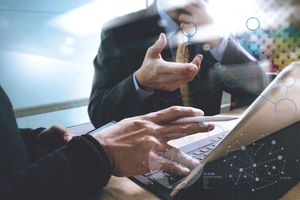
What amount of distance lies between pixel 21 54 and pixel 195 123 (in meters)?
0.38

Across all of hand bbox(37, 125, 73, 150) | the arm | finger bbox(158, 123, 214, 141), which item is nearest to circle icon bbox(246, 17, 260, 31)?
the arm

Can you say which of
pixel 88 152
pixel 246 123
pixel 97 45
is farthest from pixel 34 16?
pixel 246 123

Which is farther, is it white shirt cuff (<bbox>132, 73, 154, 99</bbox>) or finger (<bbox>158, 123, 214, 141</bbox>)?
white shirt cuff (<bbox>132, 73, 154, 99</bbox>)

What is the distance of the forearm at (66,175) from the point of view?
1.15 ft

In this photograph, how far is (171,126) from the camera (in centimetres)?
43

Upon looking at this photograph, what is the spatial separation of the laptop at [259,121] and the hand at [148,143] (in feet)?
0.07

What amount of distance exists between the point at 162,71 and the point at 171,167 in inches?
7.7

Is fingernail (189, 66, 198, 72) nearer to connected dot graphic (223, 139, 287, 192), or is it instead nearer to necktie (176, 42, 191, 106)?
necktie (176, 42, 191, 106)

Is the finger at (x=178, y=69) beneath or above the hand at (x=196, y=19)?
beneath

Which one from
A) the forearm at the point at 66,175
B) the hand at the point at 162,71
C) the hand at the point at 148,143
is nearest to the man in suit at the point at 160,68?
the hand at the point at 162,71

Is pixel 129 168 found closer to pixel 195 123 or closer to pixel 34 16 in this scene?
pixel 195 123

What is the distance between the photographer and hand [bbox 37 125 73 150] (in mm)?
585

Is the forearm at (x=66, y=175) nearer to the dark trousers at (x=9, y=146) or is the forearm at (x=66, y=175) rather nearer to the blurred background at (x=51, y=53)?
the dark trousers at (x=9, y=146)

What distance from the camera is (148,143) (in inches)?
16.2
